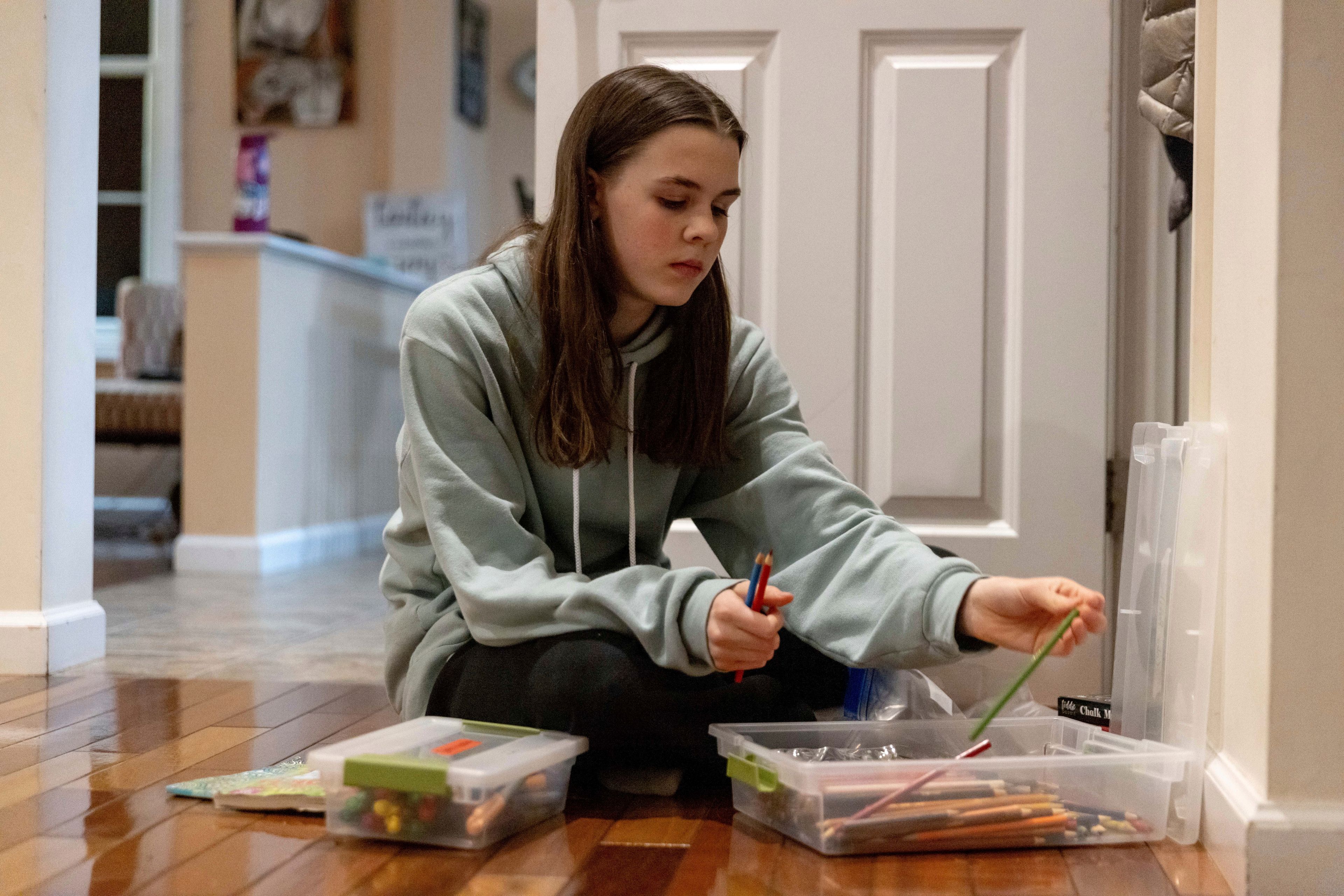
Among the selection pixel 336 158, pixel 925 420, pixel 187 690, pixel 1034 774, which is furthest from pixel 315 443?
pixel 1034 774

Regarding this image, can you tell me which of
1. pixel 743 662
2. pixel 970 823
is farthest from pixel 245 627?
pixel 970 823

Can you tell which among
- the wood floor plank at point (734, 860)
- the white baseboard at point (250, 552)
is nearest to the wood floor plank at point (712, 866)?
the wood floor plank at point (734, 860)

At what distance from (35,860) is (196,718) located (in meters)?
0.60

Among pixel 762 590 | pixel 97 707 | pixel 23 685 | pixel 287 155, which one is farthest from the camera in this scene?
pixel 287 155

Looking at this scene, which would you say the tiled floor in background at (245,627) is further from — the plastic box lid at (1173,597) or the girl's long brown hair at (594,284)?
the plastic box lid at (1173,597)

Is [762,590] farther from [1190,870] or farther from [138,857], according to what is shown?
[138,857]

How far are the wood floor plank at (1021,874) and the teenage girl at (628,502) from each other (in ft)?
0.56

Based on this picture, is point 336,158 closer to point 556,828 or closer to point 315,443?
point 315,443

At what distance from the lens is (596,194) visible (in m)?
1.34

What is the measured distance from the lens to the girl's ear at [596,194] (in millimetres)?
1334

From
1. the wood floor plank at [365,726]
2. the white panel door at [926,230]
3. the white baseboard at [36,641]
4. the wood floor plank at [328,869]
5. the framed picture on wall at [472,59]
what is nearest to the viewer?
the wood floor plank at [328,869]

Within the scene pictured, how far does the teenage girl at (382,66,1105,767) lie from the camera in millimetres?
1213

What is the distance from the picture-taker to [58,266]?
1.99 m

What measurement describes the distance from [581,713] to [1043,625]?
0.42 m
